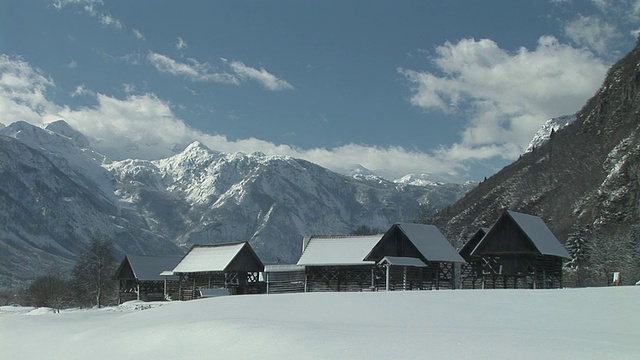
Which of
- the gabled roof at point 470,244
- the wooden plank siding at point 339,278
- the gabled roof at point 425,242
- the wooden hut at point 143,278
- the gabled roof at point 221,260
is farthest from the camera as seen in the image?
the wooden hut at point 143,278

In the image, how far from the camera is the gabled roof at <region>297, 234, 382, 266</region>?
6312 cm

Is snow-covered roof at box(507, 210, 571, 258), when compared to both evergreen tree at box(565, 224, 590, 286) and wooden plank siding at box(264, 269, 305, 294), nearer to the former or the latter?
wooden plank siding at box(264, 269, 305, 294)

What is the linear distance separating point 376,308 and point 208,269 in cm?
4212

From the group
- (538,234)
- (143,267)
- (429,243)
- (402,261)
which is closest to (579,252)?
(538,234)

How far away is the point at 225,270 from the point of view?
70500 mm

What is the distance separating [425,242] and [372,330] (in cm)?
3745

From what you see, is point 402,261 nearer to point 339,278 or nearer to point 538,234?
point 339,278

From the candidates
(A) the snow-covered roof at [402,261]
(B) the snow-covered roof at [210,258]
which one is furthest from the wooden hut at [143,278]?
(A) the snow-covered roof at [402,261]

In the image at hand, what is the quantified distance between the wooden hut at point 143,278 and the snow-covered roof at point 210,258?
12.4 m

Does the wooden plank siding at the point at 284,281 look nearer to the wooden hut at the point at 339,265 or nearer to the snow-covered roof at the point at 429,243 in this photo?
the wooden hut at the point at 339,265

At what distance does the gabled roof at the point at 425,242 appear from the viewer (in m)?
60.7

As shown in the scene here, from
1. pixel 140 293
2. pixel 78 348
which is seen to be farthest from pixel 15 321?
pixel 140 293

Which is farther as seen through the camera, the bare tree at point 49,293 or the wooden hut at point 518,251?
the bare tree at point 49,293

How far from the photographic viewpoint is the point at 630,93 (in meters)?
152
